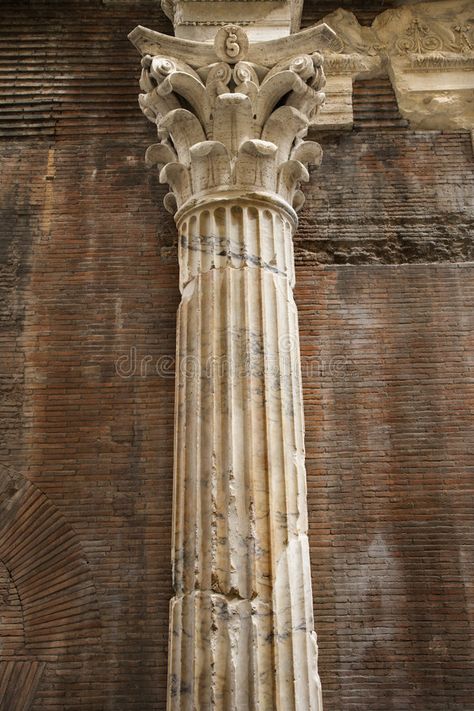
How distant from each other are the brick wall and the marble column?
1.82m

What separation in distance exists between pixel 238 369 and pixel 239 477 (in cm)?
75

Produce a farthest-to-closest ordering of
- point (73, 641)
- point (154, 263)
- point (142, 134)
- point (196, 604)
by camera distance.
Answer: point (142, 134), point (154, 263), point (73, 641), point (196, 604)

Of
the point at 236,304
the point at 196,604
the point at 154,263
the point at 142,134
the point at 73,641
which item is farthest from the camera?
the point at 142,134

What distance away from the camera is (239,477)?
191 inches

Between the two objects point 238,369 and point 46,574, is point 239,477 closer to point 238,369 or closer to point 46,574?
point 238,369

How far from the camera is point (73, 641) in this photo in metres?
6.51

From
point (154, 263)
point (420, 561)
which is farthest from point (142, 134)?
point (420, 561)

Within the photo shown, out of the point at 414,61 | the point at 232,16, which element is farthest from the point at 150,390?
the point at 414,61

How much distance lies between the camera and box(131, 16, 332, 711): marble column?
14.8ft

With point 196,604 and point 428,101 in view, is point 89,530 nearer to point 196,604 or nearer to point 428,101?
point 196,604

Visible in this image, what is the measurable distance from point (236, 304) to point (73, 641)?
330cm

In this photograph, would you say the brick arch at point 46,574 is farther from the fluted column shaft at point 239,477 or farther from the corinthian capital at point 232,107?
the corinthian capital at point 232,107

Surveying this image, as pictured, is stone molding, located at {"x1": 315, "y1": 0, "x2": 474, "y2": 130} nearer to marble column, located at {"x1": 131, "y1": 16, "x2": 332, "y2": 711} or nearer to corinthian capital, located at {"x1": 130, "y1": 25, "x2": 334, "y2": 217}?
Answer: corinthian capital, located at {"x1": 130, "y1": 25, "x2": 334, "y2": 217}

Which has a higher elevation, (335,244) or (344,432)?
(335,244)
